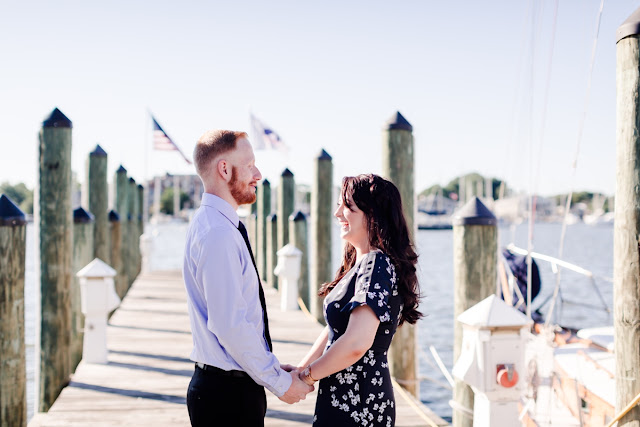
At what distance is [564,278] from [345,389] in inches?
1202

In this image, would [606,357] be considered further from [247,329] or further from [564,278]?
[564,278]

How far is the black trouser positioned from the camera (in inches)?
100

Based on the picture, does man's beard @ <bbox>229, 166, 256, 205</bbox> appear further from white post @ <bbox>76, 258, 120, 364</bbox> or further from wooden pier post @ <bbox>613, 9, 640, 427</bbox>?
white post @ <bbox>76, 258, 120, 364</bbox>

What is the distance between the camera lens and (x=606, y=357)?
24.3 ft

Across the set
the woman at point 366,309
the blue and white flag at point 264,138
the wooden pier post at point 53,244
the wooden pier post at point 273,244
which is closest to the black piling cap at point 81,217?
the wooden pier post at point 53,244

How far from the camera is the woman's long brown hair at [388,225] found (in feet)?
8.43

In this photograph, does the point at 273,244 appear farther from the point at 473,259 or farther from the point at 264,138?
the point at 473,259

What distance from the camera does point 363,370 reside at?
2.52 m

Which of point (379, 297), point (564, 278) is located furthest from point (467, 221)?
point (564, 278)

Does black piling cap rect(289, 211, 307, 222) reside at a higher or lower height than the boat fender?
higher

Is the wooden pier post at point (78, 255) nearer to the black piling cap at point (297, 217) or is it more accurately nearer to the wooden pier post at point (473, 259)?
the black piling cap at point (297, 217)

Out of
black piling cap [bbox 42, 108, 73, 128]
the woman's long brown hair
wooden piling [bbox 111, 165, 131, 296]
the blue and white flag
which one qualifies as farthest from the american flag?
the woman's long brown hair

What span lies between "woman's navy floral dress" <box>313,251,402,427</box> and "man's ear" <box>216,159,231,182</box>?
0.63 metres

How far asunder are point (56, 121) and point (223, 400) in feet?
12.4
